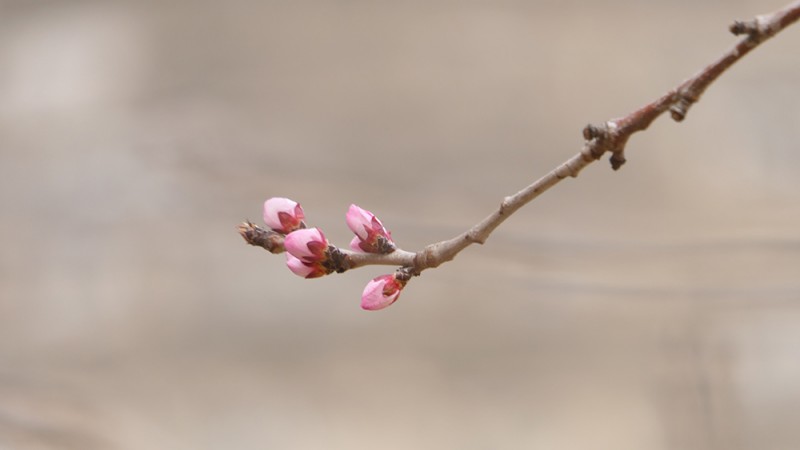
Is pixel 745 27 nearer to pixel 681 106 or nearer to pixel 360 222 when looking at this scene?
pixel 681 106

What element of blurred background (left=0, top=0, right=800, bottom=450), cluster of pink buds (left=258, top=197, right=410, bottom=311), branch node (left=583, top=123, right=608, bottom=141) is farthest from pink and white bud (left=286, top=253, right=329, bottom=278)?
blurred background (left=0, top=0, right=800, bottom=450)

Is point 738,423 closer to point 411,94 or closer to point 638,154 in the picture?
point 638,154

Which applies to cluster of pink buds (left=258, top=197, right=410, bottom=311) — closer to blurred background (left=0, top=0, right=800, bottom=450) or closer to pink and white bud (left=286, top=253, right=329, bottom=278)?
pink and white bud (left=286, top=253, right=329, bottom=278)

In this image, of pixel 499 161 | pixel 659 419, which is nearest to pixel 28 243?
pixel 499 161

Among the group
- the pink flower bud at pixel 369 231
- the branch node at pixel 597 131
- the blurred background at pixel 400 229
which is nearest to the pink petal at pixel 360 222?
the pink flower bud at pixel 369 231

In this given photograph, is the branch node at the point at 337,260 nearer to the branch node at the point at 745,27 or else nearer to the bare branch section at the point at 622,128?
the bare branch section at the point at 622,128

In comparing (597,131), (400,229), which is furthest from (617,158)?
(400,229)

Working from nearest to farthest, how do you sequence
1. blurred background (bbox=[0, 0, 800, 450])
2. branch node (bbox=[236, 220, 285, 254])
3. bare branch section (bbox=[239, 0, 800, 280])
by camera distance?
bare branch section (bbox=[239, 0, 800, 280]) → branch node (bbox=[236, 220, 285, 254]) → blurred background (bbox=[0, 0, 800, 450])

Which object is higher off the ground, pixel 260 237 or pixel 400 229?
pixel 400 229
